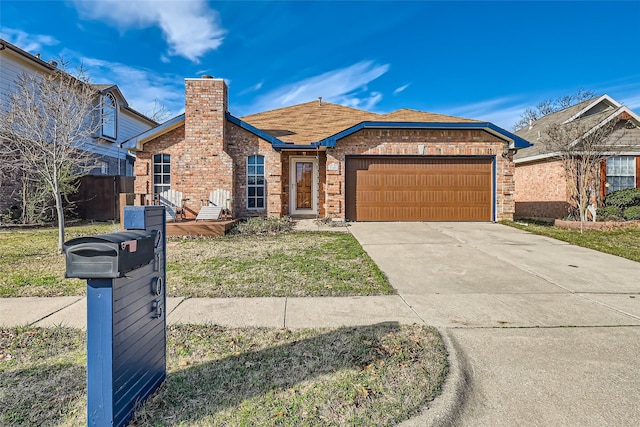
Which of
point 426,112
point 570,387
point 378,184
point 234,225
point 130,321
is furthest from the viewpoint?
point 426,112

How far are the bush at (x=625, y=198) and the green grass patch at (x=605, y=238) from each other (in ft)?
7.59

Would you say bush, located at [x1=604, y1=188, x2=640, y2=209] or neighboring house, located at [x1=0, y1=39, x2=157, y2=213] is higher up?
neighboring house, located at [x1=0, y1=39, x2=157, y2=213]

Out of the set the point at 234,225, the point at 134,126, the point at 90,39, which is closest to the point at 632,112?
the point at 234,225

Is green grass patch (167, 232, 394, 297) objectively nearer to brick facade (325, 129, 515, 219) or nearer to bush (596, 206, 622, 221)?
brick facade (325, 129, 515, 219)

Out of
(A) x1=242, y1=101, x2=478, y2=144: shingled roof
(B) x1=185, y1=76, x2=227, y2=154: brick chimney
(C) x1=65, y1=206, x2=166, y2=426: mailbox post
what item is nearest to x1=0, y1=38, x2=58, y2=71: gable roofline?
(B) x1=185, y1=76, x2=227, y2=154: brick chimney

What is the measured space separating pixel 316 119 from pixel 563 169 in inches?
408

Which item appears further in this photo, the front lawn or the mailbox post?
the front lawn

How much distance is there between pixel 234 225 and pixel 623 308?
915 cm

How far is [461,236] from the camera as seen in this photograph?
9156 mm

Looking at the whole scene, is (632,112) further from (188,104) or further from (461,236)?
(188,104)

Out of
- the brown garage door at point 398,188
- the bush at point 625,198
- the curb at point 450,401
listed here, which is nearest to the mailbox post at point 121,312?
the curb at point 450,401

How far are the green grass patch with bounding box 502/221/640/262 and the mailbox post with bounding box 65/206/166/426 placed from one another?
8397 millimetres

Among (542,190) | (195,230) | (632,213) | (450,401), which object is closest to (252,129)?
(195,230)

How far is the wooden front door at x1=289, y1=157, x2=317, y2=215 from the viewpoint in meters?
13.5
